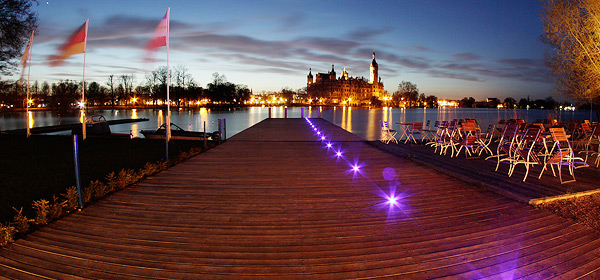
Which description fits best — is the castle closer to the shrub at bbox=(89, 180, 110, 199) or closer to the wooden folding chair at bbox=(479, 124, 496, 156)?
the wooden folding chair at bbox=(479, 124, 496, 156)

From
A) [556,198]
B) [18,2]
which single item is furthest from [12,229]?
[18,2]

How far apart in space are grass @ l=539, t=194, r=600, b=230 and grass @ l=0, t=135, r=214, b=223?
680cm

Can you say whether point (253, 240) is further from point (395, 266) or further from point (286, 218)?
point (395, 266)

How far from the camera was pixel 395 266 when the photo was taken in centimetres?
303

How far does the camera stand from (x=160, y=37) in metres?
8.50

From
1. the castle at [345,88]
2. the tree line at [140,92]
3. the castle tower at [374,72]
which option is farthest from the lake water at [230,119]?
the castle tower at [374,72]

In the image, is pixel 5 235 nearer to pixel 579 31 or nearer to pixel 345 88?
pixel 579 31

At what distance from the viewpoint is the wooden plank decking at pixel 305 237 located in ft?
9.77

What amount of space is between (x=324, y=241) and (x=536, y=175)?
5.16 metres

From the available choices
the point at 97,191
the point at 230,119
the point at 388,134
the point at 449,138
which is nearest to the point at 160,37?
the point at 97,191

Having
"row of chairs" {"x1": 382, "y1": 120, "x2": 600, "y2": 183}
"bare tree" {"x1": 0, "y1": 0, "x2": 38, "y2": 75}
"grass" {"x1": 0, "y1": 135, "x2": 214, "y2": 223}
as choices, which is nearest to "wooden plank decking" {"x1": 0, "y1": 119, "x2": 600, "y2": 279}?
"grass" {"x1": 0, "y1": 135, "x2": 214, "y2": 223}

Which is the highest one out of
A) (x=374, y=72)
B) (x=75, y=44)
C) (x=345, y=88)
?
(x=374, y=72)

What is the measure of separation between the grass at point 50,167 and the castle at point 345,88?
157 meters

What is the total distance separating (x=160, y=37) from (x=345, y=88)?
164m
